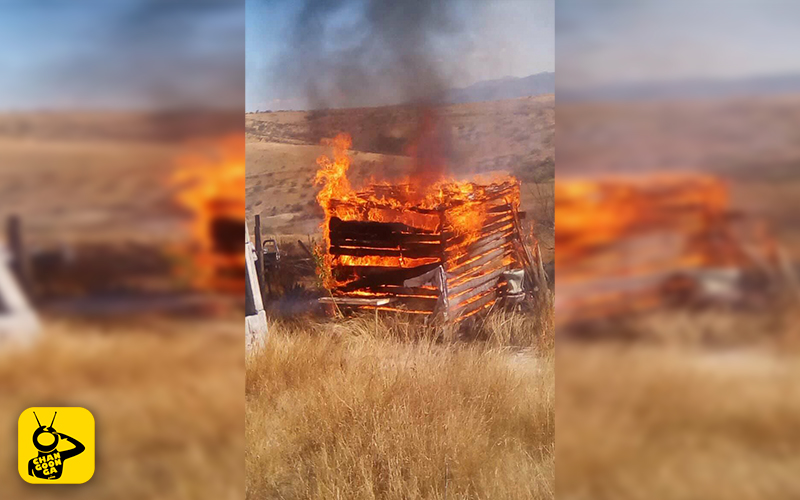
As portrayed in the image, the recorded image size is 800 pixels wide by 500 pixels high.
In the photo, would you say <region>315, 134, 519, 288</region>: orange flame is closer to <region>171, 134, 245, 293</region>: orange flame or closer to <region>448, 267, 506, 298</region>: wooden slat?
<region>448, 267, 506, 298</region>: wooden slat

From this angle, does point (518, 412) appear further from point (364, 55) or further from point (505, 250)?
point (364, 55)

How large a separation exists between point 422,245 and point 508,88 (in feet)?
2.91

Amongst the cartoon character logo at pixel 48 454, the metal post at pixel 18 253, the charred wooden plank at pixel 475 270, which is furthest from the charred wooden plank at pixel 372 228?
the cartoon character logo at pixel 48 454

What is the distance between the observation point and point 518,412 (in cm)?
318

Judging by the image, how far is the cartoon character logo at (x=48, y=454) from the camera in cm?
281

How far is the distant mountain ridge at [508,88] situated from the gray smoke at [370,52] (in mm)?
119

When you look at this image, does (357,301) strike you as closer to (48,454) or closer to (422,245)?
(422,245)

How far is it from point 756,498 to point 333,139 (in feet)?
8.24

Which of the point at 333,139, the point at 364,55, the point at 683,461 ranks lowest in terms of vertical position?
the point at 683,461

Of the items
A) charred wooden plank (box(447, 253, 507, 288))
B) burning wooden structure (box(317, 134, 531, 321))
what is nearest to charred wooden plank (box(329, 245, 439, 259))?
burning wooden structure (box(317, 134, 531, 321))

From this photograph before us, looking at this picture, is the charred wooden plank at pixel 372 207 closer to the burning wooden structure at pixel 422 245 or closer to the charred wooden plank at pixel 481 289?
the burning wooden structure at pixel 422 245

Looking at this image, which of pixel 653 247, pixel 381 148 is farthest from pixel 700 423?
pixel 381 148

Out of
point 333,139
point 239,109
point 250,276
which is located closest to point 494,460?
point 250,276

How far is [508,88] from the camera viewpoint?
3.12 m
